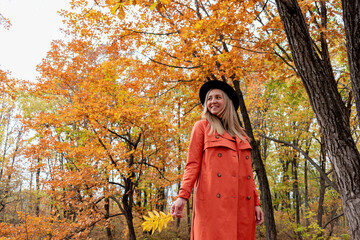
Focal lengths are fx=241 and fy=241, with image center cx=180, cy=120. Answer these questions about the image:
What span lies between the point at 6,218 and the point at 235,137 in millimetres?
21008

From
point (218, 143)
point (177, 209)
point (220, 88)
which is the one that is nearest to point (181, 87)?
point (220, 88)

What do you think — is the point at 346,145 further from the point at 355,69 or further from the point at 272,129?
the point at 272,129

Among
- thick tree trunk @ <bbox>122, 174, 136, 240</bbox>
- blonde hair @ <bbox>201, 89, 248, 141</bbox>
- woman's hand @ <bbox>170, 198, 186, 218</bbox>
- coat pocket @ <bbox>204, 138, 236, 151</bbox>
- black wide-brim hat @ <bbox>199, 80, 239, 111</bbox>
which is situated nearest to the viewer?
woman's hand @ <bbox>170, 198, 186, 218</bbox>

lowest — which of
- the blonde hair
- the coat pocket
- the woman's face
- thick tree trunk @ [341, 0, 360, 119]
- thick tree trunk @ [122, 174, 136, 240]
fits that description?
thick tree trunk @ [122, 174, 136, 240]

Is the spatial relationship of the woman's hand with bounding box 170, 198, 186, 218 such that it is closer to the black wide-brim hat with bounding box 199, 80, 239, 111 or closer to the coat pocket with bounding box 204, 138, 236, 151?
the coat pocket with bounding box 204, 138, 236, 151

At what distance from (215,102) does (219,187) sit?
0.77 m

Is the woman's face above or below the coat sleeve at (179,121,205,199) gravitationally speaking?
above

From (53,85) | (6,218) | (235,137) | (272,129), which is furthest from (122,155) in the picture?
(6,218)

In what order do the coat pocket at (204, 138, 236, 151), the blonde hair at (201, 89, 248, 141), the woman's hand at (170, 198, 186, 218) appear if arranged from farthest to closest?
the blonde hair at (201, 89, 248, 141) < the coat pocket at (204, 138, 236, 151) < the woman's hand at (170, 198, 186, 218)

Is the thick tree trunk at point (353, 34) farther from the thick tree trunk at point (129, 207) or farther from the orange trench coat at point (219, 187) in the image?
the thick tree trunk at point (129, 207)

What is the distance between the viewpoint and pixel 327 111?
227cm

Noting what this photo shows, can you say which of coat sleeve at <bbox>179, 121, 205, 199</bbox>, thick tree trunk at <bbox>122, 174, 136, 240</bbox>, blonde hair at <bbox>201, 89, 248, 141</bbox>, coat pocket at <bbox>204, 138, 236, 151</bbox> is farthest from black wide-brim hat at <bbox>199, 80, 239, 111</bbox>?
thick tree trunk at <bbox>122, 174, 136, 240</bbox>

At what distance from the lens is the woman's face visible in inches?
86.5

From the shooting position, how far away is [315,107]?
91.2 inches
